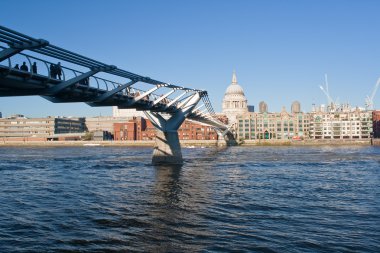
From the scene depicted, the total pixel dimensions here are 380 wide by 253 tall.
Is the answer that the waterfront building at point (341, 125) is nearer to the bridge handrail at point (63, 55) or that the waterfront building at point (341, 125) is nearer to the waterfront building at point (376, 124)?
the waterfront building at point (376, 124)

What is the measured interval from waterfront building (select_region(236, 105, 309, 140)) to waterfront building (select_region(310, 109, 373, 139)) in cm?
419

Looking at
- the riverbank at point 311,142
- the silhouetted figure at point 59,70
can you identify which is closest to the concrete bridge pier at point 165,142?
the silhouetted figure at point 59,70

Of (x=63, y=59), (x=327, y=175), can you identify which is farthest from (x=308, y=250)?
(x=327, y=175)

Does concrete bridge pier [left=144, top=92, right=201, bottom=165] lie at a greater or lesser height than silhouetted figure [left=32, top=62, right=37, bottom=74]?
lesser

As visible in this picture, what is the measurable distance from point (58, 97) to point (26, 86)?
20.8ft

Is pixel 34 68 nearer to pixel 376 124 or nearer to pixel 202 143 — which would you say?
pixel 202 143

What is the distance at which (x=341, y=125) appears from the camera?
179 metres

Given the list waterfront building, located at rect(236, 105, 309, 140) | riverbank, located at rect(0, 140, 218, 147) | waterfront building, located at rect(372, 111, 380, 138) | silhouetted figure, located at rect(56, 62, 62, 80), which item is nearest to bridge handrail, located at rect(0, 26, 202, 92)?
silhouetted figure, located at rect(56, 62, 62, 80)

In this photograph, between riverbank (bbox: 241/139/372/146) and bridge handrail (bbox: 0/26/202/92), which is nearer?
bridge handrail (bbox: 0/26/202/92)

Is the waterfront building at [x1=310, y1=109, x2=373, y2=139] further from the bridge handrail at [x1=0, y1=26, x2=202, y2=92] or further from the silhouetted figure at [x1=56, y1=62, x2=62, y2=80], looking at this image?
the silhouetted figure at [x1=56, y1=62, x2=62, y2=80]

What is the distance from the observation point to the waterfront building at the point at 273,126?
600ft

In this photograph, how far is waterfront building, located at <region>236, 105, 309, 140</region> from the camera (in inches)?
7205

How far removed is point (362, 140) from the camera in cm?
15825

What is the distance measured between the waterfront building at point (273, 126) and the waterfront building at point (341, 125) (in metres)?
4.19
